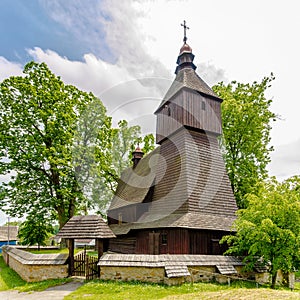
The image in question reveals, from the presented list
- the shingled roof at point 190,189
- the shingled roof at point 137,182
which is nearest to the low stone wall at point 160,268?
the shingled roof at point 190,189

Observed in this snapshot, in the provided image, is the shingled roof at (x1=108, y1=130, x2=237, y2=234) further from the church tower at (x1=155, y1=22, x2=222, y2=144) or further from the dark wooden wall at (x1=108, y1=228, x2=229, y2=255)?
the church tower at (x1=155, y1=22, x2=222, y2=144)

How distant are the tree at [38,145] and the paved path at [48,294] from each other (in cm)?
1112

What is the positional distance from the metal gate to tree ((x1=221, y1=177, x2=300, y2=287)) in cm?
628

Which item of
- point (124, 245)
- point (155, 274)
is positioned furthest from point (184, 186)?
point (124, 245)

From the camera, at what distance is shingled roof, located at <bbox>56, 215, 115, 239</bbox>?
1180 cm

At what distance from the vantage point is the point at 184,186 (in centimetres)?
1512

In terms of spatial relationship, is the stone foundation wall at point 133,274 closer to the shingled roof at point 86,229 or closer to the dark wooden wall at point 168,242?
the shingled roof at point 86,229

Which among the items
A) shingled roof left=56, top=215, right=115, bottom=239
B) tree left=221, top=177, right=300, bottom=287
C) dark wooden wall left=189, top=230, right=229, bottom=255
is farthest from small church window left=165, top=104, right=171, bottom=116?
shingled roof left=56, top=215, right=115, bottom=239

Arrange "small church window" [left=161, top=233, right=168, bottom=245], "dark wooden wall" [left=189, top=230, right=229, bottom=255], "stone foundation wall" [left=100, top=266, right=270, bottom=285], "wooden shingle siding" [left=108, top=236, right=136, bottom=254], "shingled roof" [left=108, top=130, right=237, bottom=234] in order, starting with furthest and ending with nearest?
1. "wooden shingle siding" [left=108, top=236, right=136, bottom=254]
2. "small church window" [left=161, top=233, right=168, bottom=245]
3. "shingled roof" [left=108, top=130, right=237, bottom=234]
4. "dark wooden wall" [left=189, top=230, right=229, bottom=255]
5. "stone foundation wall" [left=100, top=266, right=270, bottom=285]

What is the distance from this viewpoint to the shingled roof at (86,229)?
11.8m

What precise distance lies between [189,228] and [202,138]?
6.40 metres

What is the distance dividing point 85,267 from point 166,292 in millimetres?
4303

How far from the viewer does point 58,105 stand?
22547 mm

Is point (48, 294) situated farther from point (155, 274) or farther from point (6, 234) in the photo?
point (6, 234)
